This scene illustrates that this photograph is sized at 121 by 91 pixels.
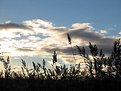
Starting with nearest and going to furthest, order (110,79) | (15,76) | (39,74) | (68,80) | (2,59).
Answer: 1. (110,79)
2. (68,80)
3. (39,74)
4. (15,76)
5. (2,59)

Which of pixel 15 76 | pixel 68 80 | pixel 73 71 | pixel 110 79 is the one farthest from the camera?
pixel 15 76

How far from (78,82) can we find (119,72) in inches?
36.8

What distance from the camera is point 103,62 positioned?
7352mm

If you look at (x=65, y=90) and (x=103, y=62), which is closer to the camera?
(x=65, y=90)

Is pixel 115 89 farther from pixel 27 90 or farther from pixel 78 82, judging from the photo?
pixel 27 90

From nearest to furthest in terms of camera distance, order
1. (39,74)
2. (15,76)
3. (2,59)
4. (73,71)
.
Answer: (73,71), (39,74), (15,76), (2,59)

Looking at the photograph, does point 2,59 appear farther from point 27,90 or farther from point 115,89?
point 115,89

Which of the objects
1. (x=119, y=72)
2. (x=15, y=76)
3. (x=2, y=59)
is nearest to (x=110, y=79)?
(x=119, y=72)

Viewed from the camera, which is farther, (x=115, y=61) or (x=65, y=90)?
(x=115, y=61)

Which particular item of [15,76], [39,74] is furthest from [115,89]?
[15,76]

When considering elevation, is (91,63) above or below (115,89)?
above

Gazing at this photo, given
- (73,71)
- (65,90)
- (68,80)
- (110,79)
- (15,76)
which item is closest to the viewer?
(65,90)

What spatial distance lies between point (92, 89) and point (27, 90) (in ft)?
4.30

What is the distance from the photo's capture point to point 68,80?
7168mm
